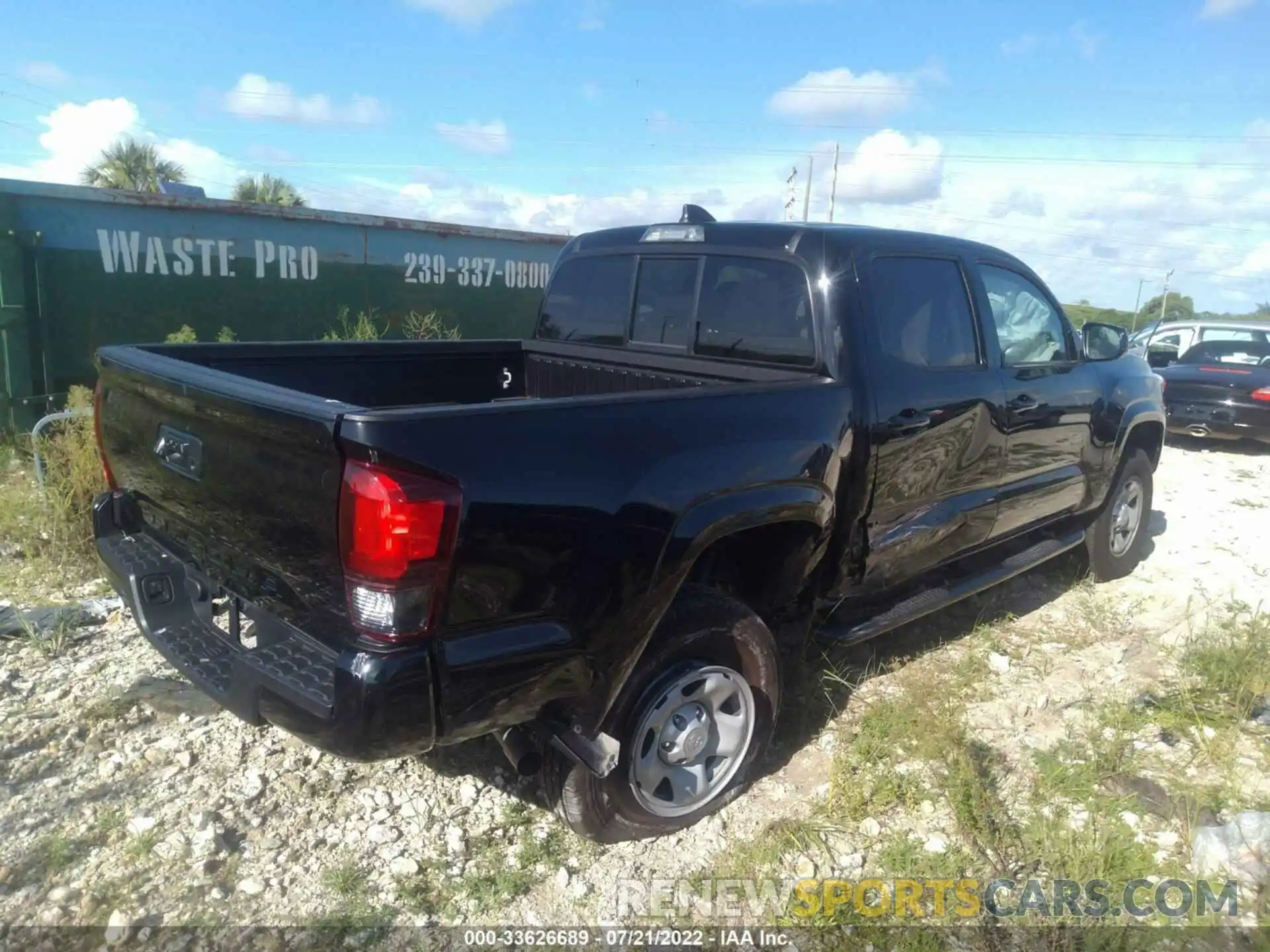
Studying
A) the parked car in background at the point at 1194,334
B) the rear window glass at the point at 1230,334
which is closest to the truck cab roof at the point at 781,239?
the parked car in background at the point at 1194,334

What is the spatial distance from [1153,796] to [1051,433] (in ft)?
5.97

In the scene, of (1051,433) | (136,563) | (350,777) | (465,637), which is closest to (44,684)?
(136,563)

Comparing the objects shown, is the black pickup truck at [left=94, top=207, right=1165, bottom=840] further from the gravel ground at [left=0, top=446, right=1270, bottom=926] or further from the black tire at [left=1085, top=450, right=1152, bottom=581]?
the black tire at [left=1085, top=450, right=1152, bottom=581]

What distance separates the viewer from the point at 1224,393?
370 inches

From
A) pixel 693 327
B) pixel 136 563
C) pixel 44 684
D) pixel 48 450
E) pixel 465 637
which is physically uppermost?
pixel 693 327

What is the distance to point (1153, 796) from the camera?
328 cm

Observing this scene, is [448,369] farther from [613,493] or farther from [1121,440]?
[1121,440]

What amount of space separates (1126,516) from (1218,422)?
16.5ft

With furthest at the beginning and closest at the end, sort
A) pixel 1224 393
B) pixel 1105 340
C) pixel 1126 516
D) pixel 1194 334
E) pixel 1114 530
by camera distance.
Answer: pixel 1194 334 → pixel 1224 393 → pixel 1126 516 → pixel 1114 530 → pixel 1105 340

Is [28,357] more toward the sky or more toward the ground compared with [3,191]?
more toward the ground

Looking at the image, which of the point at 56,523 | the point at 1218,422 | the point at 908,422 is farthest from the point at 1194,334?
the point at 56,523

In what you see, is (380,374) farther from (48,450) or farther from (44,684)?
(48,450)

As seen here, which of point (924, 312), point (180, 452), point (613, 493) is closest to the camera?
point (613, 493)

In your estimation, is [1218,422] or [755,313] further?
[1218,422]
